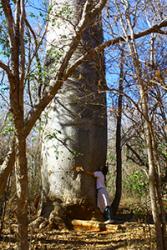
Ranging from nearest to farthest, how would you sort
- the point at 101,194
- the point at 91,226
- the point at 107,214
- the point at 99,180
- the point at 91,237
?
1. the point at 91,237
2. the point at 91,226
3. the point at 107,214
4. the point at 101,194
5. the point at 99,180

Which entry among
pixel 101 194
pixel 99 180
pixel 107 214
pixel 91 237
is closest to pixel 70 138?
pixel 99 180

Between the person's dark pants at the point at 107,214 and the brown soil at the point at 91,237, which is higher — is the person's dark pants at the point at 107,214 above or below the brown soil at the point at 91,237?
above

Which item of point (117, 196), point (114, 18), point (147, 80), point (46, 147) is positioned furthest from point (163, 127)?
point (117, 196)

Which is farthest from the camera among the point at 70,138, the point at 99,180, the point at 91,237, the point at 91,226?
the point at 99,180

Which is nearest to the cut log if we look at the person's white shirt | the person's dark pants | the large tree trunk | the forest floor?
the forest floor

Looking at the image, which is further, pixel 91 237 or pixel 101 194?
pixel 101 194

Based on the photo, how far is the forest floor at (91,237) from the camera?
4879mm

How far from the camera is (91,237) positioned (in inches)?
231

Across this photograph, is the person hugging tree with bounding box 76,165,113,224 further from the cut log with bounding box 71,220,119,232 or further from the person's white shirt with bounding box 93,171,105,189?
the cut log with bounding box 71,220,119,232

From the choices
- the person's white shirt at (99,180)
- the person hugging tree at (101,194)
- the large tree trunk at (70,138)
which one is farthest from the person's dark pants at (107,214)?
the person's white shirt at (99,180)

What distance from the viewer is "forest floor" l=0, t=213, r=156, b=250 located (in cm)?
488

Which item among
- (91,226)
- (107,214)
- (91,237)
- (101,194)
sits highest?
(101,194)

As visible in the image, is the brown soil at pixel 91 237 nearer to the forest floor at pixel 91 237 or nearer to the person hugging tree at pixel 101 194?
the forest floor at pixel 91 237

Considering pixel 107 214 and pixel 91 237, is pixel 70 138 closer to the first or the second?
pixel 107 214
